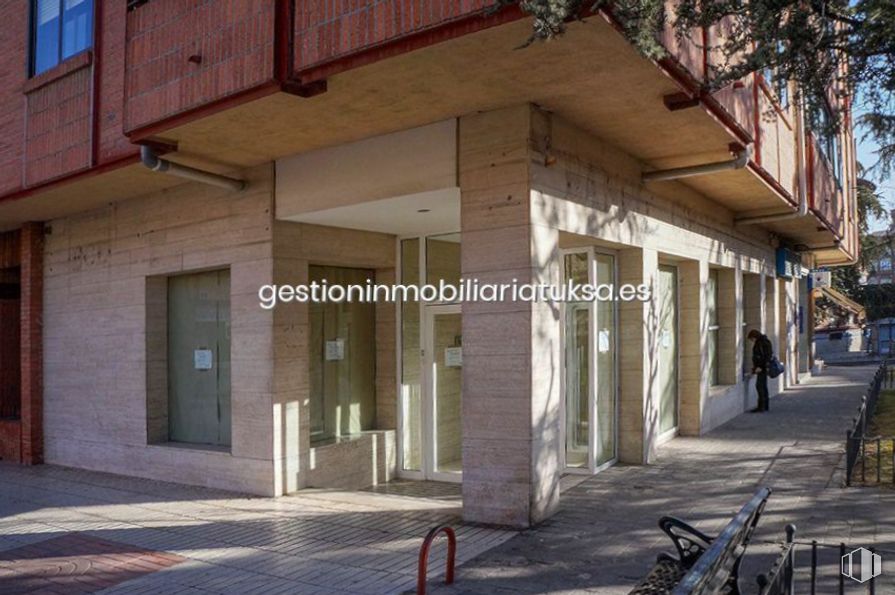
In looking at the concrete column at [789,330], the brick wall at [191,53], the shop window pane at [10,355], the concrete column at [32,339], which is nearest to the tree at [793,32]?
the brick wall at [191,53]

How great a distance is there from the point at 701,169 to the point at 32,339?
10.4 m

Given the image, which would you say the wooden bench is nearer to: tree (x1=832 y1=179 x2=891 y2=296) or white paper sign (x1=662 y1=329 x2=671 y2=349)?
white paper sign (x1=662 y1=329 x2=671 y2=349)

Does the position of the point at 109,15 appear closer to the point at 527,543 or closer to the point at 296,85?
the point at 296,85

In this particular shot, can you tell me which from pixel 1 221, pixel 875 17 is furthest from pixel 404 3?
pixel 1 221

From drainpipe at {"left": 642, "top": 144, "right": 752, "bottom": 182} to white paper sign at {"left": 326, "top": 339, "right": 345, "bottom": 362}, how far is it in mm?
4450

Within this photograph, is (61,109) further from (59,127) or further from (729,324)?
(729,324)

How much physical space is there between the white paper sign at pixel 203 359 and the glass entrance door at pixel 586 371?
15.4 ft

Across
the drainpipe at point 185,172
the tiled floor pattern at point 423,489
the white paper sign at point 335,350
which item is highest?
the drainpipe at point 185,172

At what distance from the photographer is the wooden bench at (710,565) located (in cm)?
311

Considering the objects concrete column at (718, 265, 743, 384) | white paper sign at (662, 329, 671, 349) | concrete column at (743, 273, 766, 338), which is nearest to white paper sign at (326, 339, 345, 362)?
white paper sign at (662, 329, 671, 349)

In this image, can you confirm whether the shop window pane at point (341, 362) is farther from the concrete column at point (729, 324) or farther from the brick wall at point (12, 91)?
the concrete column at point (729, 324)

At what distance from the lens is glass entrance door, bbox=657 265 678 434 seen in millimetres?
11570

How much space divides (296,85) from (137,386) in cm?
582

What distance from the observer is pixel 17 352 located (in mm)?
13781
